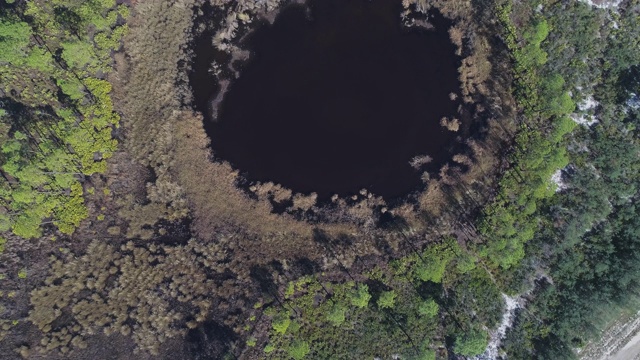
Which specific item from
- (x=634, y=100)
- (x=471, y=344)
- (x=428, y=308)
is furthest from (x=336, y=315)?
(x=634, y=100)

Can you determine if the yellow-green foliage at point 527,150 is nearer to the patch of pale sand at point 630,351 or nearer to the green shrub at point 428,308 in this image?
the green shrub at point 428,308

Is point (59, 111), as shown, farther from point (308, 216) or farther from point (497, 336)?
point (497, 336)

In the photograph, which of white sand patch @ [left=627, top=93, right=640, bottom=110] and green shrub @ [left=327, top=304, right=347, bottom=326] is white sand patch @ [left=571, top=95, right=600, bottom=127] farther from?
green shrub @ [left=327, top=304, right=347, bottom=326]

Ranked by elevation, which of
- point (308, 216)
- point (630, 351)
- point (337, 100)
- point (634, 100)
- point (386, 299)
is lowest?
point (630, 351)

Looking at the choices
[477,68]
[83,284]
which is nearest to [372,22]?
[477,68]

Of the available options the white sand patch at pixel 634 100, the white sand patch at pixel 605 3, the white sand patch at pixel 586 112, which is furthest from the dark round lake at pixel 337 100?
the white sand patch at pixel 634 100

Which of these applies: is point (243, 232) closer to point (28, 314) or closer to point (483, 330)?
point (28, 314)
